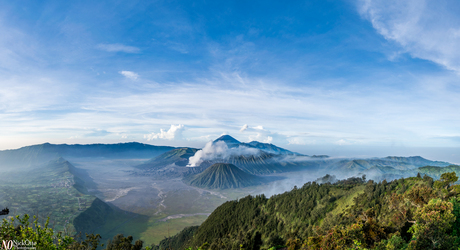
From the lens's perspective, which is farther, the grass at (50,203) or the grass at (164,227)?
the grass at (50,203)

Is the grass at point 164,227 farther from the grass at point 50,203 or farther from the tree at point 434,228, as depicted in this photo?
the tree at point 434,228

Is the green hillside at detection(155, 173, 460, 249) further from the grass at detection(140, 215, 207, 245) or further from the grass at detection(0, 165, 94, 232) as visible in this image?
the grass at detection(0, 165, 94, 232)

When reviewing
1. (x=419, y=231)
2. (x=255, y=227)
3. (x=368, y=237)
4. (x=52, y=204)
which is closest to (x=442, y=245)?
(x=419, y=231)

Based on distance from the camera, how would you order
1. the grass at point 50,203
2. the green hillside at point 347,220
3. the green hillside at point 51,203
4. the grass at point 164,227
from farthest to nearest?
the green hillside at point 51,203 → the grass at point 50,203 → the grass at point 164,227 → the green hillside at point 347,220

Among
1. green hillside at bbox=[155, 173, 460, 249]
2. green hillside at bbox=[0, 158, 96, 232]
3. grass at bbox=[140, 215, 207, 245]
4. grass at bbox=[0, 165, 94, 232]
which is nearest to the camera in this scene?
green hillside at bbox=[155, 173, 460, 249]

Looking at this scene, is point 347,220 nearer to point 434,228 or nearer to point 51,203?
point 434,228

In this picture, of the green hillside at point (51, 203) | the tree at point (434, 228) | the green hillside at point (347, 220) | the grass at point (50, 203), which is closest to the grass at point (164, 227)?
the green hillside at point (347, 220)

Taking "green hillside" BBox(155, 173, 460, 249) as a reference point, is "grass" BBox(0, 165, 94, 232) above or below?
below

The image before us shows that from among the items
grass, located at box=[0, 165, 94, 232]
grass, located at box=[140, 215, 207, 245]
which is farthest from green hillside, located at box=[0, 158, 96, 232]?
grass, located at box=[140, 215, 207, 245]

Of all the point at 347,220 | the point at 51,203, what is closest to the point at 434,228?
the point at 347,220
